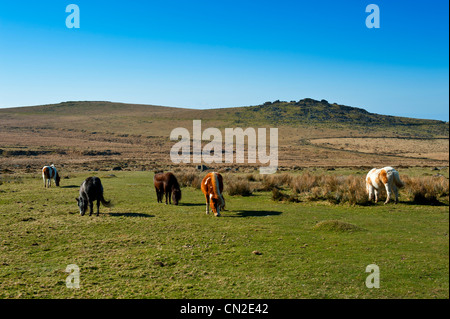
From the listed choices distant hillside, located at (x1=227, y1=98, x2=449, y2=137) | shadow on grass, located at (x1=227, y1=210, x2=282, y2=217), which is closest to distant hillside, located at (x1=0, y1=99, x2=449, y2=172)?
distant hillside, located at (x1=227, y1=98, x2=449, y2=137)

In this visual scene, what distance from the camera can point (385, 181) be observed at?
50.3 ft

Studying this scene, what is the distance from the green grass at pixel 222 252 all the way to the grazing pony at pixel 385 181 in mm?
1052

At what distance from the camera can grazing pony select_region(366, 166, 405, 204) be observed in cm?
1522

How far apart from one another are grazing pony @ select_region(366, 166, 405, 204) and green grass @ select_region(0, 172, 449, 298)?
1.05 meters

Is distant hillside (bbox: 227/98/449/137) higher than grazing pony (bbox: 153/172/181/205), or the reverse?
distant hillside (bbox: 227/98/449/137)

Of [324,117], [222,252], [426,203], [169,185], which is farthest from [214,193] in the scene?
[324,117]

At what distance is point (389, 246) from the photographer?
29.2 feet

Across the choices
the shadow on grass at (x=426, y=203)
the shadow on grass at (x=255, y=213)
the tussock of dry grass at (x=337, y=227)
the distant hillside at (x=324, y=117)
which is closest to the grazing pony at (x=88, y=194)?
the shadow on grass at (x=255, y=213)

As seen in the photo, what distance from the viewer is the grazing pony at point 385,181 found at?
15.2 m

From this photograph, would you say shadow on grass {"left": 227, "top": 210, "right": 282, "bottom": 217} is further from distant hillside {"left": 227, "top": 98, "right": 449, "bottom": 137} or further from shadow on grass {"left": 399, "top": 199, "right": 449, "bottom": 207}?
distant hillside {"left": 227, "top": 98, "right": 449, "bottom": 137}

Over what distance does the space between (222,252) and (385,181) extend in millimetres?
9916

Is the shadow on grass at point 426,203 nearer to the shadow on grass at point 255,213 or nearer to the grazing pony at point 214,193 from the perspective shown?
the shadow on grass at point 255,213

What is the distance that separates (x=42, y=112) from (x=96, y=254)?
498 ft
